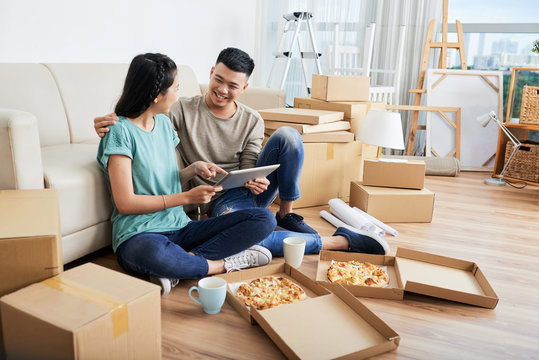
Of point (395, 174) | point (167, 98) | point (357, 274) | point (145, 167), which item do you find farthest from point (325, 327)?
point (395, 174)

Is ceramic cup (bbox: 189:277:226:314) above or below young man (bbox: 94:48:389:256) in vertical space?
below

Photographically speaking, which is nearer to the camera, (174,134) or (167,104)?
(167,104)

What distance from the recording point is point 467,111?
3.73 metres

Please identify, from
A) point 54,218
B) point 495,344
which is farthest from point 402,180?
point 54,218

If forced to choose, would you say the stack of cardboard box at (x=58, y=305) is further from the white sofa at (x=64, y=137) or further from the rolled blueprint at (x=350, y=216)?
the rolled blueprint at (x=350, y=216)

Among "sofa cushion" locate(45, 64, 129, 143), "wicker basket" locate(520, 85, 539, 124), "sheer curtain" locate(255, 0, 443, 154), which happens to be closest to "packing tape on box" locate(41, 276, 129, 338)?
"sofa cushion" locate(45, 64, 129, 143)

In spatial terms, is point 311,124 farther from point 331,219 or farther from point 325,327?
point 325,327

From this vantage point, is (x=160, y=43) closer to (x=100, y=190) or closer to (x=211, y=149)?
(x=211, y=149)

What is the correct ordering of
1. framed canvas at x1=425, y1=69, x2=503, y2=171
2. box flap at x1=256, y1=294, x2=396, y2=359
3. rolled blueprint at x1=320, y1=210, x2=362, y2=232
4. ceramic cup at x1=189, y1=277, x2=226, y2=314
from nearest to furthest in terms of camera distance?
box flap at x1=256, y1=294, x2=396, y2=359
ceramic cup at x1=189, y1=277, x2=226, y2=314
rolled blueprint at x1=320, y1=210, x2=362, y2=232
framed canvas at x1=425, y1=69, x2=503, y2=171

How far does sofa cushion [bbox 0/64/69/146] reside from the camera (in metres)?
1.94

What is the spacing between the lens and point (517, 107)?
406 cm

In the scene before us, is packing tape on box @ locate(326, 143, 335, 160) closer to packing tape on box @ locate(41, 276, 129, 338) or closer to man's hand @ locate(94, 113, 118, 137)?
man's hand @ locate(94, 113, 118, 137)

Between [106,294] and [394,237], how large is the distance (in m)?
1.49

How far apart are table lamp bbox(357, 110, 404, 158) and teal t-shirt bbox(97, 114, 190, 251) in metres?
1.22
